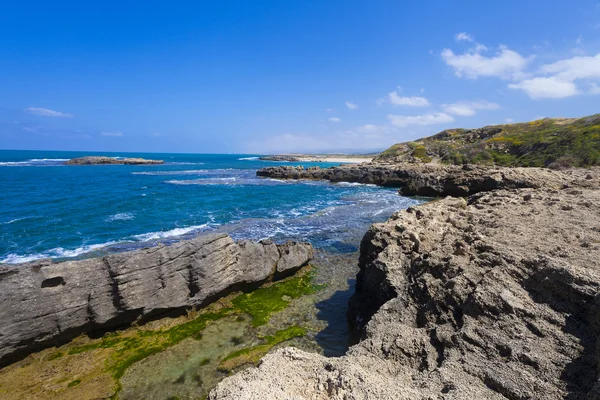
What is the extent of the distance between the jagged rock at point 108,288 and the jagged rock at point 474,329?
713cm

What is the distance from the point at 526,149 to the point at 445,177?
99.2ft

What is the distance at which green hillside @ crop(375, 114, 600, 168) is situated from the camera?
48.9 m

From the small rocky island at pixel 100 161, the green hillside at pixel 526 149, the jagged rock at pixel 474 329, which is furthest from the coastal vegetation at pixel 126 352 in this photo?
the small rocky island at pixel 100 161

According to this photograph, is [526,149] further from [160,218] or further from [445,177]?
[160,218]

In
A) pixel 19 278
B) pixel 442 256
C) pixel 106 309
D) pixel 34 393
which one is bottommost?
pixel 34 393

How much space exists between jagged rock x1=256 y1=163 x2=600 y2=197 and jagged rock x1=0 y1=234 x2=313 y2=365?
84.5ft

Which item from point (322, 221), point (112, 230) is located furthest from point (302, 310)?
point (112, 230)

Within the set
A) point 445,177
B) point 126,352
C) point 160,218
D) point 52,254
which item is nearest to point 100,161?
point 160,218

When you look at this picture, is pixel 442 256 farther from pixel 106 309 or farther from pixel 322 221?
pixel 322 221

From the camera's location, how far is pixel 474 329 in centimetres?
682

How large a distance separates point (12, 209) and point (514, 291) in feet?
158

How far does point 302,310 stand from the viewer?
1384 cm

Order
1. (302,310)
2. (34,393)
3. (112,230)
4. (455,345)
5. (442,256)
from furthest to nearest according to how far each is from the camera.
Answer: (112,230) < (302,310) < (442,256) < (34,393) < (455,345)

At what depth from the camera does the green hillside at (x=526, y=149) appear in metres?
48.9
